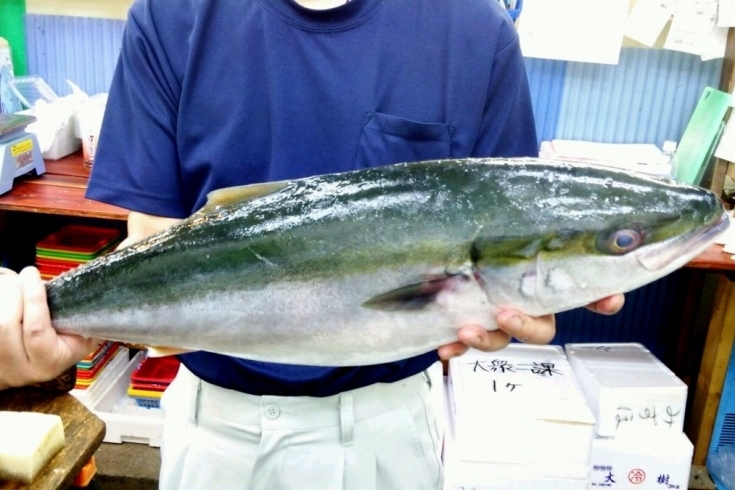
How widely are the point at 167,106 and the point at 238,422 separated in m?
0.64

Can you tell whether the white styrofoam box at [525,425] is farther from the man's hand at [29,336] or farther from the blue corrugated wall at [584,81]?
the man's hand at [29,336]

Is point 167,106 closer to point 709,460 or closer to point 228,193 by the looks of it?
point 228,193

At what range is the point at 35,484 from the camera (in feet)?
4.60

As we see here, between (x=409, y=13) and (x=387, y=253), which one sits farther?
(x=409, y=13)

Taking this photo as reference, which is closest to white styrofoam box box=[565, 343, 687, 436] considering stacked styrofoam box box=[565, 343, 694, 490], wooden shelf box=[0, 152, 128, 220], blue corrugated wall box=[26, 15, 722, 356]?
stacked styrofoam box box=[565, 343, 694, 490]

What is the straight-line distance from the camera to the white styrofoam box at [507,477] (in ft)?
8.73

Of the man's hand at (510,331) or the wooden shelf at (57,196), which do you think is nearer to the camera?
the man's hand at (510,331)

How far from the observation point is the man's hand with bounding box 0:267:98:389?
117 centimetres

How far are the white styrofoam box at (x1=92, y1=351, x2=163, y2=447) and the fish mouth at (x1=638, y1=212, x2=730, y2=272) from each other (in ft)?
8.80

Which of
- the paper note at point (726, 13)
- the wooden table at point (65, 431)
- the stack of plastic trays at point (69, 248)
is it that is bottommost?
the stack of plastic trays at point (69, 248)

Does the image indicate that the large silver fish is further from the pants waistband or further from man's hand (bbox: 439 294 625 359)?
the pants waistband

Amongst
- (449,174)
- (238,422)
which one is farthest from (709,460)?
(449,174)

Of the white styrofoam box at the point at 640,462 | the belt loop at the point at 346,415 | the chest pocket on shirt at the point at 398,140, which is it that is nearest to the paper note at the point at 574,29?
the white styrofoam box at the point at 640,462

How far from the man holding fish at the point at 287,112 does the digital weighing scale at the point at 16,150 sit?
1.56 metres
